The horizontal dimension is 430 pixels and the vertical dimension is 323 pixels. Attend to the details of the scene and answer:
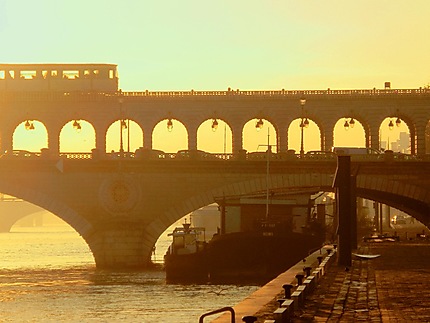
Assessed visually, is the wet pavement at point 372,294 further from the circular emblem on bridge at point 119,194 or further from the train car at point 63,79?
the train car at point 63,79

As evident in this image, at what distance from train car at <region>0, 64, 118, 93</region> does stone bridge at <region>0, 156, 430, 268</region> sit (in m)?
8.84

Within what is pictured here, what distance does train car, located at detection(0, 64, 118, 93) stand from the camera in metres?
98.1

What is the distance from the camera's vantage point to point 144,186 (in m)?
90.4

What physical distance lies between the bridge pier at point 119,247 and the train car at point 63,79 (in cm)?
1280

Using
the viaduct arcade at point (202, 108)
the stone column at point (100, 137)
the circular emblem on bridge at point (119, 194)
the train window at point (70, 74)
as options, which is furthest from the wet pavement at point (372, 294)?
A: the train window at point (70, 74)

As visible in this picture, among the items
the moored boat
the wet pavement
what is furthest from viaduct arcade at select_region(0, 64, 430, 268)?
the wet pavement

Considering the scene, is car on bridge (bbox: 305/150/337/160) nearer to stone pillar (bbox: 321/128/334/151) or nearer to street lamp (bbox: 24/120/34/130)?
stone pillar (bbox: 321/128/334/151)

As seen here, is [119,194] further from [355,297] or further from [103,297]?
[355,297]

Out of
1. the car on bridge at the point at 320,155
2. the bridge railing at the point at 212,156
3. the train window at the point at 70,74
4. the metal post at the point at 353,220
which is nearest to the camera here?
the metal post at the point at 353,220

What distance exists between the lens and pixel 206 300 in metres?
61.0

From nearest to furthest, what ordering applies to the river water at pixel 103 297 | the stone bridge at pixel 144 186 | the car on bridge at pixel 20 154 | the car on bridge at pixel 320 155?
the river water at pixel 103 297 → the stone bridge at pixel 144 186 → the car on bridge at pixel 320 155 → the car on bridge at pixel 20 154

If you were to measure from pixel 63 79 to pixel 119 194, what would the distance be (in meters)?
13.1

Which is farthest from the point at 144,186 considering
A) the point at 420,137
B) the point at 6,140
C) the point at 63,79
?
the point at 420,137

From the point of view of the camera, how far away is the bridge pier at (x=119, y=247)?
89.2 meters
